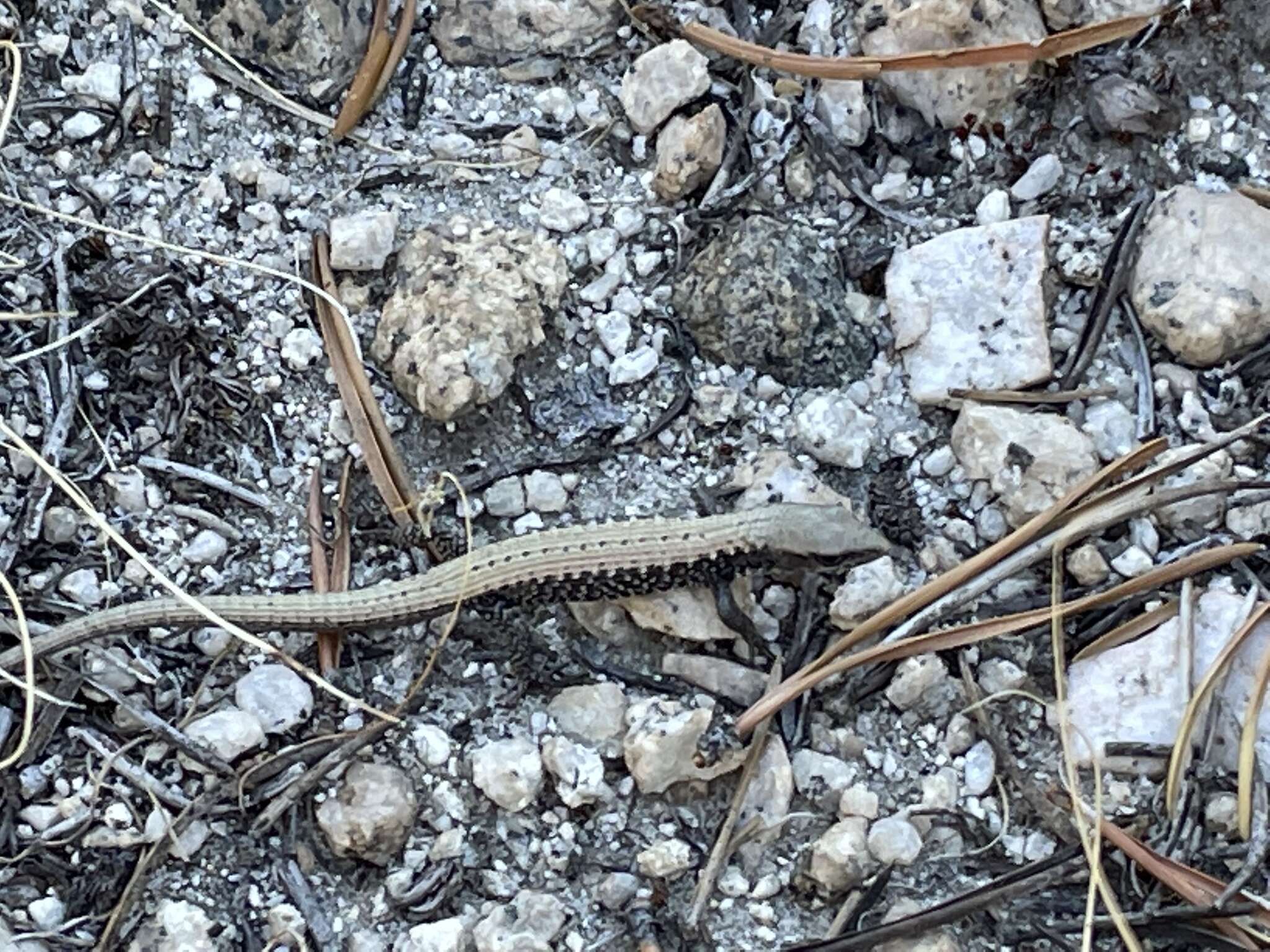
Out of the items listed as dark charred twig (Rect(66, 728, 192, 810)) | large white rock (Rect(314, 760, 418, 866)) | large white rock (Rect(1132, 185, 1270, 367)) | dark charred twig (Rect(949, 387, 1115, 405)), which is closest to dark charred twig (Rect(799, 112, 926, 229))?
dark charred twig (Rect(949, 387, 1115, 405))

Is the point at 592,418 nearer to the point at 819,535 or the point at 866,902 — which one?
the point at 819,535

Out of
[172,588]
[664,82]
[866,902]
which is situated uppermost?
[664,82]

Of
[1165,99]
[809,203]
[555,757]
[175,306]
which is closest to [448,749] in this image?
[555,757]

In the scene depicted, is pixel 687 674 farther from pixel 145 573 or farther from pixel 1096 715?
pixel 145 573

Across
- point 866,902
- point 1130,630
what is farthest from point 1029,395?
point 866,902

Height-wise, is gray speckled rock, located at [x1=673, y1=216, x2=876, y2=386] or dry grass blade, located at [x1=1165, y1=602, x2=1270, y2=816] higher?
gray speckled rock, located at [x1=673, y1=216, x2=876, y2=386]

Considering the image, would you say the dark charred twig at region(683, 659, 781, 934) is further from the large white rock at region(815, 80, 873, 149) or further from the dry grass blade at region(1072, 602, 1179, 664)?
the large white rock at region(815, 80, 873, 149)
